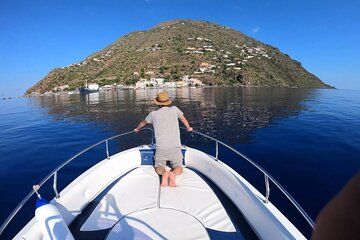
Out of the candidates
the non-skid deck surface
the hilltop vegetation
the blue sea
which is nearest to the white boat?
the non-skid deck surface

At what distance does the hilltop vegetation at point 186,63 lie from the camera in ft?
421

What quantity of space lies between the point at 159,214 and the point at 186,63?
146m

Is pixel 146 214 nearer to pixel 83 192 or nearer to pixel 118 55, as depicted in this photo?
pixel 83 192

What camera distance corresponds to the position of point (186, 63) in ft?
474

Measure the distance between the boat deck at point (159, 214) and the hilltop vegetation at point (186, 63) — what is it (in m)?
117

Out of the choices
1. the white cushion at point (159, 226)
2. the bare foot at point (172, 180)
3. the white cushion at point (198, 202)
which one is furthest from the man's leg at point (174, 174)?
the white cushion at point (159, 226)

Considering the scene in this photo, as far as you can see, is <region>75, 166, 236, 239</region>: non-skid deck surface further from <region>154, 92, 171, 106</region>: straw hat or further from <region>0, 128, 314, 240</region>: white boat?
<region>154, 92, 171, 106</region>: straw hat

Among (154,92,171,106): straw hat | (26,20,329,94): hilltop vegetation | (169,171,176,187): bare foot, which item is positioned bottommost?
(169,171,176,187): bare foot

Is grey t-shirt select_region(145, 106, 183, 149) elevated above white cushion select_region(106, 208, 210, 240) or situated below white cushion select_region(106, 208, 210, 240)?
above

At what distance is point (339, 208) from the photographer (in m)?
0.73

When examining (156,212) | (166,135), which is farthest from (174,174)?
(156,212)

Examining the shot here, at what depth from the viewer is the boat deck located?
325 cm

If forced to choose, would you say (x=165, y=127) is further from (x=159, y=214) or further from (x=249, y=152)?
(x=249, y=152)

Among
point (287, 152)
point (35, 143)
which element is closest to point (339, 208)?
point (287, 152)
